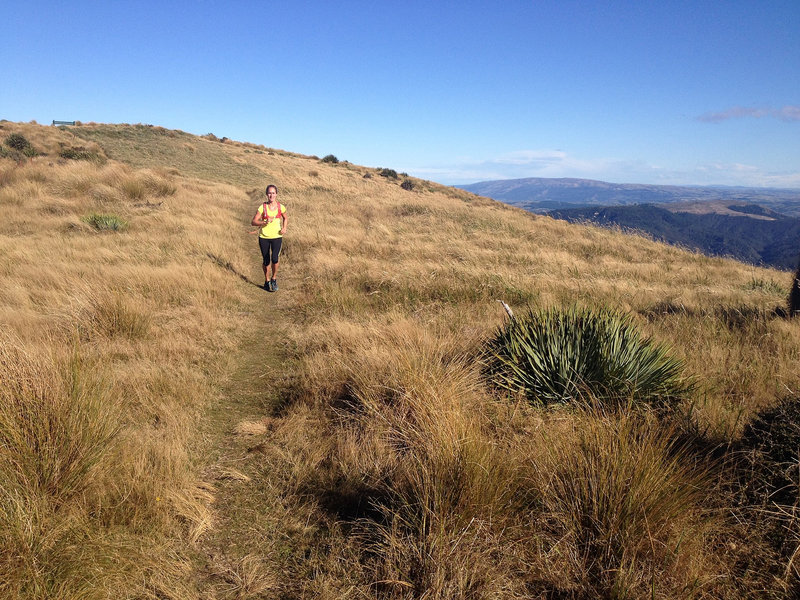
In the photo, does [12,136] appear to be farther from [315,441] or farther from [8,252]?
[315,441]

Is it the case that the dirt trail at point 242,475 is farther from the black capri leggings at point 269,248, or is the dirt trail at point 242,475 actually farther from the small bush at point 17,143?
the small bush at point 17,143

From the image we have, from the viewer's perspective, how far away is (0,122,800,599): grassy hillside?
190 centimetres

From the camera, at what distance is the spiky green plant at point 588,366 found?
3.40 metres

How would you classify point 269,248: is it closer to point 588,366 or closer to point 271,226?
point 271,226

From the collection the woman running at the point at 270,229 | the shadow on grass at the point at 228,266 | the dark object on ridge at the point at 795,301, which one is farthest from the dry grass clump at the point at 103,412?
the dark object on ridge at the point at 795,301

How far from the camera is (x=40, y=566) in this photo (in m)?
1.67

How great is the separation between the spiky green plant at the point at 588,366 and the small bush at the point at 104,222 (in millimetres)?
10710

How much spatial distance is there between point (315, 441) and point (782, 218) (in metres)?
197

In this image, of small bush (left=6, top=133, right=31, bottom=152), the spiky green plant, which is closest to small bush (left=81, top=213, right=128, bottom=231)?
the spiky green plant

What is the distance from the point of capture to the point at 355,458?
9.28 ft

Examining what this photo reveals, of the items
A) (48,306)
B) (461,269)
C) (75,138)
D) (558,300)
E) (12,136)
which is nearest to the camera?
(48,306)

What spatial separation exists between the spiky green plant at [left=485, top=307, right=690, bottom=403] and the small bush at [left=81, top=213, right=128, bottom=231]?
10.7 metres

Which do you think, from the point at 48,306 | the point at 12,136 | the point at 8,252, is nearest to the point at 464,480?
the point at 48,306

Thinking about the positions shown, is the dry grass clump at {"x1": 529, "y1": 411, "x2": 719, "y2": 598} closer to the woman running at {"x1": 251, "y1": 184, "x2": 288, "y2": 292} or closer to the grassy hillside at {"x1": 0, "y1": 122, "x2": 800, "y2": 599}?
the grassy hillside at {"x1": 0, "y1": 122, "x2": 800, "y2": 599}
